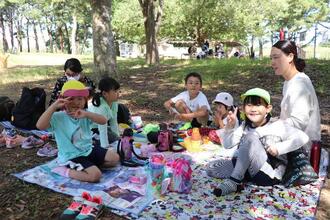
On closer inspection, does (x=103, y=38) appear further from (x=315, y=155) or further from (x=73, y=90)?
(x=315, y=155)

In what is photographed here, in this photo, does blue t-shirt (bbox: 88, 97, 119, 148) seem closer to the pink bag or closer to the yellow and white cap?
the yellow and white cap

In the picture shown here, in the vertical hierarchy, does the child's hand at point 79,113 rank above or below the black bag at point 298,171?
above

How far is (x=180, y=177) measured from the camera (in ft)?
10.1

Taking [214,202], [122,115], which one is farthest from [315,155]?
[122,115]

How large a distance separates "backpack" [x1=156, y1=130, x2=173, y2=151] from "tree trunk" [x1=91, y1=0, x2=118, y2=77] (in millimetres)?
4126

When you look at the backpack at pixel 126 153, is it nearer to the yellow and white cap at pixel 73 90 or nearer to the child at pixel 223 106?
the yellow and white cap at pixel 73 90

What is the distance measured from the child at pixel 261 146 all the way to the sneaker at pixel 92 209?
3.37 feet

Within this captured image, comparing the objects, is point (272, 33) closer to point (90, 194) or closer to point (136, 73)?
point (136, 73)

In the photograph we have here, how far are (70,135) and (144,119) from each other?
2683mm

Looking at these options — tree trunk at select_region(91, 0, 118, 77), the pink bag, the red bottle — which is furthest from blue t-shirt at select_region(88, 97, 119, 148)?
tree trunk at select_region(91, 0, 118, 77)

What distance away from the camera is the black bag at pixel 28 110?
16.0ft

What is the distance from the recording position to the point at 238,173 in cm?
308

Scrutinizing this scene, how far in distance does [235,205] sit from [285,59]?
5.14 feet

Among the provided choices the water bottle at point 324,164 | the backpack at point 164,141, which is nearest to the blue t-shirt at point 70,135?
the backpack at point 164,141
